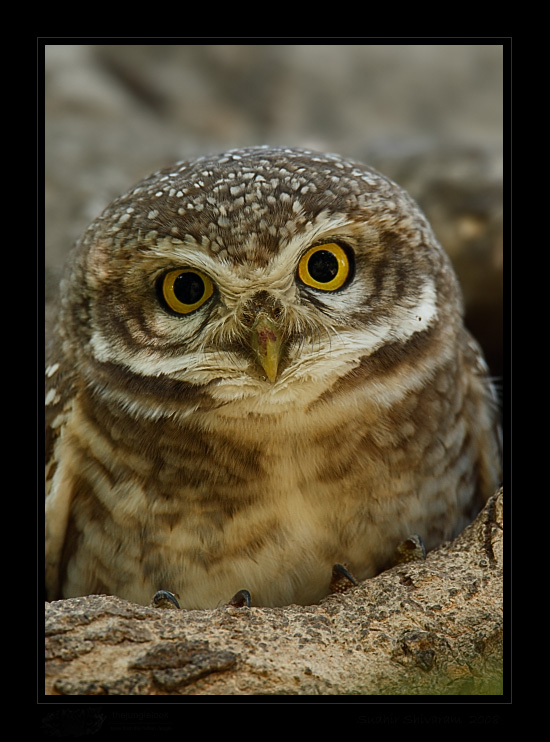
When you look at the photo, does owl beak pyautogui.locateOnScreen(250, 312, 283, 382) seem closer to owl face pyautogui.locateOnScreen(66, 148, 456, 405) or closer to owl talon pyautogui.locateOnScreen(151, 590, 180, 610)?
owl face pyautogui.locateOnScreen(66, 148, 456, 405)

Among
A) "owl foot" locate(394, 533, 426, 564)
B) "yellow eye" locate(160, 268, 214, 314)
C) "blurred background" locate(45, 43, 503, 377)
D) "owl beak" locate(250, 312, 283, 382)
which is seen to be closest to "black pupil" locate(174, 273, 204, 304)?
"yellow eye" locate(160, 268, 214, 314)

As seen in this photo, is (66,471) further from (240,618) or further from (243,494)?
(240,618)

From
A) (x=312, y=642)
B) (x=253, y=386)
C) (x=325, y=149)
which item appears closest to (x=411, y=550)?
(x=312, y=642)

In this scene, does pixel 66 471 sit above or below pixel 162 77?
below

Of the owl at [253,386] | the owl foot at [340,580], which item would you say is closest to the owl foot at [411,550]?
the owl at [253,386]

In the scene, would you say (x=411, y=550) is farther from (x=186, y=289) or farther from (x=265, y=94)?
(x=265, y=94)

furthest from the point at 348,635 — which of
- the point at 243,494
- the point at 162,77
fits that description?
the point at 162,77
